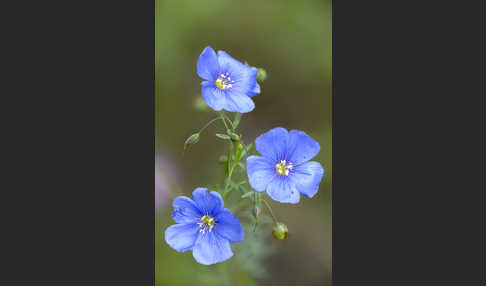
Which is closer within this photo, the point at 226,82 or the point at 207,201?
the point at 207,201

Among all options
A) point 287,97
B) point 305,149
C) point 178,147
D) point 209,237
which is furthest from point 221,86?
point 287,97

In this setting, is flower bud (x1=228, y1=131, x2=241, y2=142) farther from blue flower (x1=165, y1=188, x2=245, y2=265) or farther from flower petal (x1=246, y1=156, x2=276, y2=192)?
blue flower (x1=165, y1=188, x2=245, y2=265)

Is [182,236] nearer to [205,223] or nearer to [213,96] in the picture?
[205,223]

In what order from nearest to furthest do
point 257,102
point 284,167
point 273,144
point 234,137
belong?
1. point 234,137
2. point 273,144
3. point 284,167
4. point 257,102

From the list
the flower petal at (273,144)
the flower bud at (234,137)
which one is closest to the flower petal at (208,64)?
the flower bud at (234,137)

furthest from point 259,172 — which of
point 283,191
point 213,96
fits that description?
point 213,96

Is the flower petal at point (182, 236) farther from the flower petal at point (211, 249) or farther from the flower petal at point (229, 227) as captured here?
the flower petal at point (229, 227)

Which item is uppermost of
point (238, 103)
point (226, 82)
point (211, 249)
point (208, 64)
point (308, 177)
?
point (208, 64)

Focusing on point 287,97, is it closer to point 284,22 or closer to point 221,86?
point 284,22
